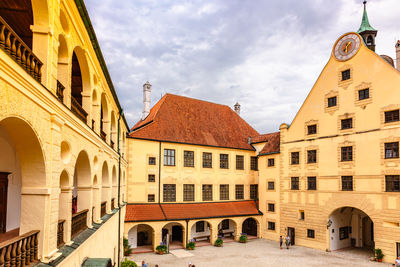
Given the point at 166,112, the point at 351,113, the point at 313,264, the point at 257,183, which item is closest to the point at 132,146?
the point at 166,112

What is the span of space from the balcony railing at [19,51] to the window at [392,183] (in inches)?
984

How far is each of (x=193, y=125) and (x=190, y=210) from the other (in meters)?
9.42

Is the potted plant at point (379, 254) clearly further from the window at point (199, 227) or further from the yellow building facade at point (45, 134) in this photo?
the yellow building facade at point (45, 134)

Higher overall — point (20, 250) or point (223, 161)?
point (223, 161)

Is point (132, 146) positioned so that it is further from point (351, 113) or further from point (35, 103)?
point (35, 103)

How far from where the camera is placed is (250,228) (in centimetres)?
3372

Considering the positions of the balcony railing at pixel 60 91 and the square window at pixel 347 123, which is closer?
the balcony railing at pixel 60 91

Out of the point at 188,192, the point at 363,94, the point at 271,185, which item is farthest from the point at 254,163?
the point at 363,94

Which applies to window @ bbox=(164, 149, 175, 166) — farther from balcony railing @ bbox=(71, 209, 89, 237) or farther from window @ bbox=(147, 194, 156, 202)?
balcony railing @ bbox=(71, 209, 89, 237)

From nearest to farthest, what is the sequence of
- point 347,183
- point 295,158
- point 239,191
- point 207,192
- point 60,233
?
point 60,233 → point 347,183 → point 295,158 → point 207,192 → point 239,191

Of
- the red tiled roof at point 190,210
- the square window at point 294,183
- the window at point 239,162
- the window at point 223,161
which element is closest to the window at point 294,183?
the square window at point 294,183

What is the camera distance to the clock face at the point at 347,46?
26.1m

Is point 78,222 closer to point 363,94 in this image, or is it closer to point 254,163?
point 363,94

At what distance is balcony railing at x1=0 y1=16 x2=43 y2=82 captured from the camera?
494cm
